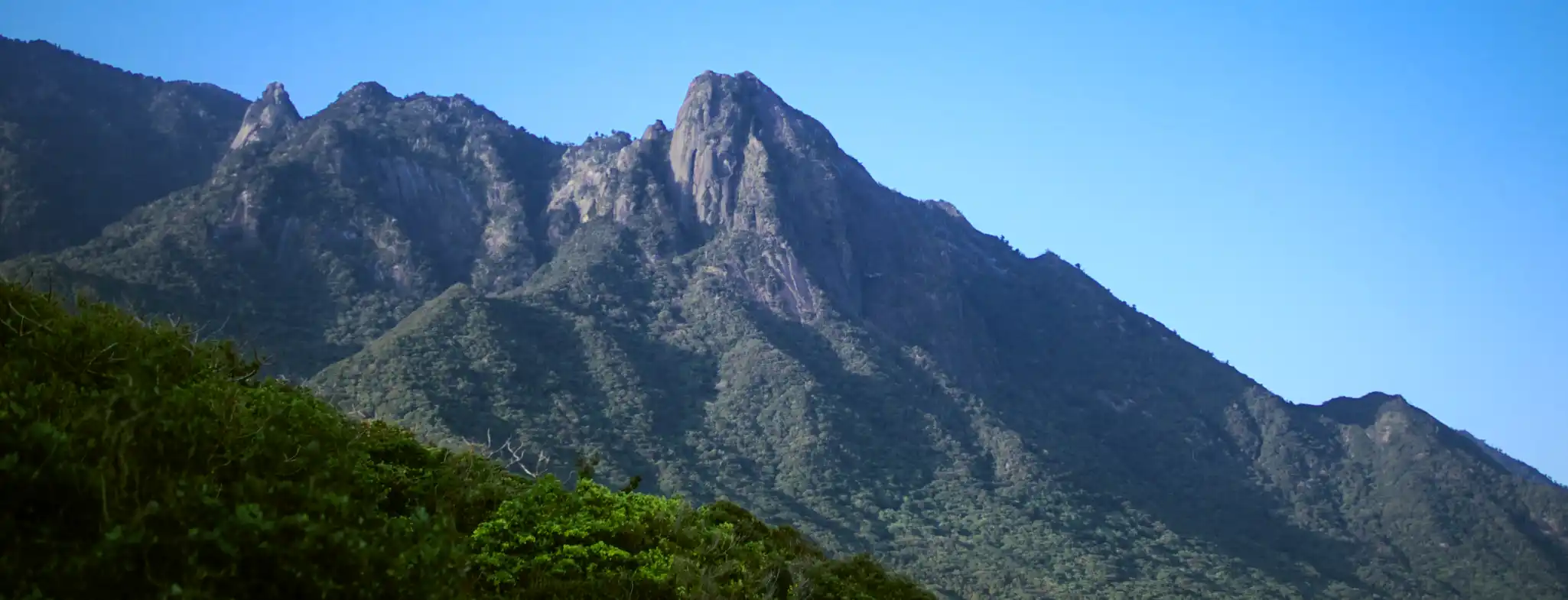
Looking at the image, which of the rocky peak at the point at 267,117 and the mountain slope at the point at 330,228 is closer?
the mountain slope at the point at 330,228

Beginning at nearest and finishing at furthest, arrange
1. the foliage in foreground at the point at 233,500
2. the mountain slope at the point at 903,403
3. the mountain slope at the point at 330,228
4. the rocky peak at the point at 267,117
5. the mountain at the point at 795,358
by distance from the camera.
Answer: the foliage in foreground at the point at 233,500, the mountain slope at the point at 903,403, the mountain at the point at 795,358, the mountain slope at the point at 330,228, the rocky peak at the point at 267,117

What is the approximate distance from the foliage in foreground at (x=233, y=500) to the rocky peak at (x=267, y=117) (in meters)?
123

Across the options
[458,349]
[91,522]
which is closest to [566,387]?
[458,349]

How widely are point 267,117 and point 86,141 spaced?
1938 centimetres

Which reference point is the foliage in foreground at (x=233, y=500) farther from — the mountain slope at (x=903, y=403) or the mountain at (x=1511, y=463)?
the mountain at (x=1511, y=463)

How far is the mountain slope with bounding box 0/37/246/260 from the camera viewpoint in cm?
8944

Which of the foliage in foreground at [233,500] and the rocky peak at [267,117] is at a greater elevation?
the rocky peak at [267,117]

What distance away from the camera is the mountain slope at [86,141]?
89.4 m

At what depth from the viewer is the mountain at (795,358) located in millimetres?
72438

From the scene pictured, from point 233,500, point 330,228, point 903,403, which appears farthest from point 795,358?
point 233,500

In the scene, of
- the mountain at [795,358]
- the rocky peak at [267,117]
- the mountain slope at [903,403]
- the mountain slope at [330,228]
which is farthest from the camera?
the rocky peak at [267,117]

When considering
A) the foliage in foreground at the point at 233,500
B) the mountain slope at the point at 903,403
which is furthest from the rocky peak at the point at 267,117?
the foliage in foreground at the point at 233,500

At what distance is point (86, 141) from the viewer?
107250 mm

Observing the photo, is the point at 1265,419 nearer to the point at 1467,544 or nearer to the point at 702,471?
the point at 1467,544
